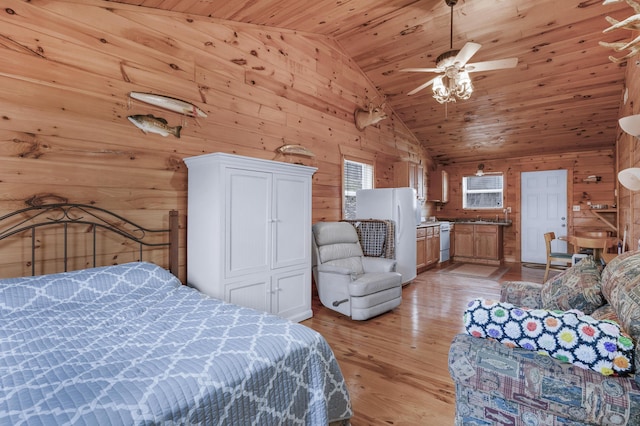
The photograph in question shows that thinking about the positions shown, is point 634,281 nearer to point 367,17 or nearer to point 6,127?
point 6,127

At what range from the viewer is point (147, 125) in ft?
9.23

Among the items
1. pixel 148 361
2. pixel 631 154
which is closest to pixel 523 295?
pixel 148 361

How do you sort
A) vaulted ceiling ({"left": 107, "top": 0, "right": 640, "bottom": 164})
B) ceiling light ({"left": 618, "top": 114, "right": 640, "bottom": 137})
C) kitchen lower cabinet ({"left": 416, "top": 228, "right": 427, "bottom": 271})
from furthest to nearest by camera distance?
kitchen lower cabinet ({"left": 416, "top": 228, "right": 427, "bottom": 271}), vaulted ceiling ({"left": 107, "top": 0, "right": 640, "bottom": 164}), ceiling light ({"left": 618, "top": 114, "right": 640, "bottom": 137})

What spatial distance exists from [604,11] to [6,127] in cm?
584

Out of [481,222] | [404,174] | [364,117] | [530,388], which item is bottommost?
[530,388]

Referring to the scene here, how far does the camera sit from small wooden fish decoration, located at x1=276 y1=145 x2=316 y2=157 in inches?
161

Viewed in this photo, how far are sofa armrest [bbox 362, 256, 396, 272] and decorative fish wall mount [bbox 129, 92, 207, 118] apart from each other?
2633 mm

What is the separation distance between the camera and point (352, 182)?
17.8 ft

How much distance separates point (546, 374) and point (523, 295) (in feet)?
4.29

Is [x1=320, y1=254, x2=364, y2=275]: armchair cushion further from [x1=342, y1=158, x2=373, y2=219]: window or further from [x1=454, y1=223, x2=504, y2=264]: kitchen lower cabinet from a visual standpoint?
[x1=454, y1=223, x2=504, y2=264]: kitchen lower cabinet

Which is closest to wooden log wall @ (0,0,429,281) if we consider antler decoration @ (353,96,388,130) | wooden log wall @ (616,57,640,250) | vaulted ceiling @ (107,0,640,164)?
vaulted ceiling @ (107,0,640,164)

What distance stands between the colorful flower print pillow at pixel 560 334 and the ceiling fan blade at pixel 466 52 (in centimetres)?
242

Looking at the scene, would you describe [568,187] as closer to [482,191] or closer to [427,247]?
[482,191]

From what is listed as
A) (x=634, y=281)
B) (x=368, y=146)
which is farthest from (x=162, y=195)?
(x=368, y=146)
